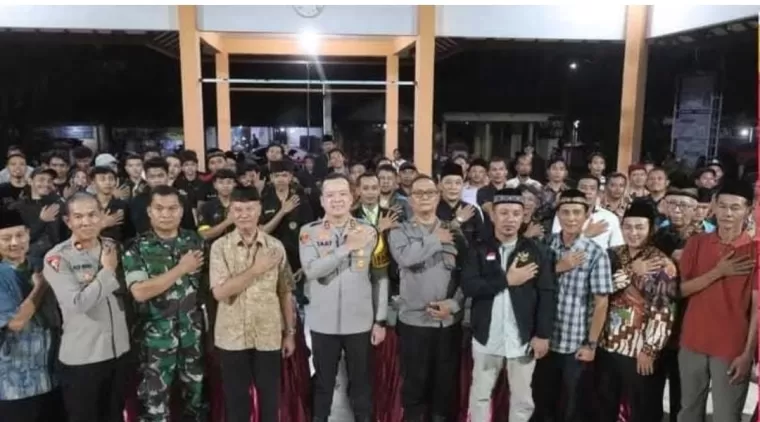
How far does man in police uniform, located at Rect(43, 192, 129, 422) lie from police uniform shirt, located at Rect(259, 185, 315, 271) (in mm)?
1629

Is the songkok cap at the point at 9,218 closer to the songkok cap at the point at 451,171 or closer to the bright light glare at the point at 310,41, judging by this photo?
the songkok cap at the point at 451,171

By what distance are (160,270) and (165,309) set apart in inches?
7.7

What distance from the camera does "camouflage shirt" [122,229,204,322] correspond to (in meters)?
2.84

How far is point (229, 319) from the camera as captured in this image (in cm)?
295

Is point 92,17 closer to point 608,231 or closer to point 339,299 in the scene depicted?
point 339,299

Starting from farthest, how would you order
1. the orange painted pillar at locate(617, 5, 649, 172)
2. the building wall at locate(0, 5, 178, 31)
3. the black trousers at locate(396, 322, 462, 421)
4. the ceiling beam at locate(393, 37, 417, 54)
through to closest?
the ceiling beam at locate(393, 37, 417, 54), the orange painted pillar at locate(617, 5, 649, 172), the building wall at locate(0, 5, 178, 31), the black trousers at locate(396, 322, 462, 421)

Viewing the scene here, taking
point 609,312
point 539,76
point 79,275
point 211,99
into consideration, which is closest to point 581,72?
point 539,76

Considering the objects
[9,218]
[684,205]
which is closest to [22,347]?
[9,218]

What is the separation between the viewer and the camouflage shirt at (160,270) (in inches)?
112

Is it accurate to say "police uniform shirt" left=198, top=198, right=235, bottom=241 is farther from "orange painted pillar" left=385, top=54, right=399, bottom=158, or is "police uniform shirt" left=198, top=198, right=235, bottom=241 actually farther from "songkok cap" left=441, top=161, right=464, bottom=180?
"orange painted pillar" left=385, top=54, right=399, bottom=158

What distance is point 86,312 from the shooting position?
272cm

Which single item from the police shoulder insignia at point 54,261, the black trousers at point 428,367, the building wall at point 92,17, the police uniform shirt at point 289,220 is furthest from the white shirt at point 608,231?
the building wall at point 92,17

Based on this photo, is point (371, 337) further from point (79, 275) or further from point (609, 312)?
point (79, 275)

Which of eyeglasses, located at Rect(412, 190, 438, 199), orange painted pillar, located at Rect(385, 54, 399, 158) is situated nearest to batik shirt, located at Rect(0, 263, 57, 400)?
eyeglasses, located at Rect(412, 190, 438, 199)
